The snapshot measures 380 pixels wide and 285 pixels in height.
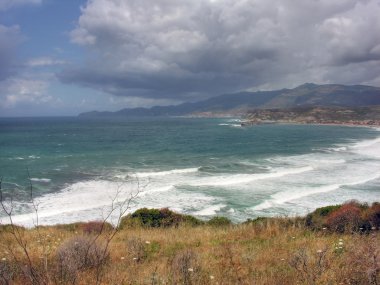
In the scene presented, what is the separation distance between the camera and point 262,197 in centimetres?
2639

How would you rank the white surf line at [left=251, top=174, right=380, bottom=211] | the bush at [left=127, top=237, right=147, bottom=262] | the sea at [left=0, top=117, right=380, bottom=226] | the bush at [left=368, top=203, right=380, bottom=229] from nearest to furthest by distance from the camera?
the bush at [left=127, top=237, right=147, bottom=262], the bush at [left=368, top=203, right=380, bottom=229], the sea at [left=0, top=117, right=380, bottom=226], the white surf line at [left=251, top=174, right=380, bottom=211]

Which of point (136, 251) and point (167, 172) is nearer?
point (136, 251)

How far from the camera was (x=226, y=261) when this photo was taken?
6.97 meters

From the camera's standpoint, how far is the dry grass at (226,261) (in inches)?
213

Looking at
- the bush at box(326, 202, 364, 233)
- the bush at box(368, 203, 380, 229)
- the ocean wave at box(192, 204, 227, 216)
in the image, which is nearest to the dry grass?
the bush at box(326, 202, 364, 233)

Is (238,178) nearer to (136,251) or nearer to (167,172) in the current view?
(167,172)

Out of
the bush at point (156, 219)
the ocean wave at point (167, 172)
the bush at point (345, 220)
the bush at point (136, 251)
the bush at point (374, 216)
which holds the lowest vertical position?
the ocean wave at point (167, 172)

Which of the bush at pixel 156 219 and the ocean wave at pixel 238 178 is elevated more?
the bush at pixel 156 219

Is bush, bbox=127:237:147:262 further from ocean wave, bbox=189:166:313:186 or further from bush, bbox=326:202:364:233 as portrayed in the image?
ocean wave, bbox=189:166:313:186

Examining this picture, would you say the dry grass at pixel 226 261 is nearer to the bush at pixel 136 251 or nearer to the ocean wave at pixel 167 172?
the bush at pixel 136 251

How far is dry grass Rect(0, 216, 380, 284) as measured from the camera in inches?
213

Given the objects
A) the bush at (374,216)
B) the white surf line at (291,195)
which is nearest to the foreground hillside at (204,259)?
the bush at (374,216)

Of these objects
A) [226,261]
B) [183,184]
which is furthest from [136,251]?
[183,184]

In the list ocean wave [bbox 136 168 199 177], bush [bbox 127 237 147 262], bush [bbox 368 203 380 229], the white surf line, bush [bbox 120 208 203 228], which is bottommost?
the white surf line
